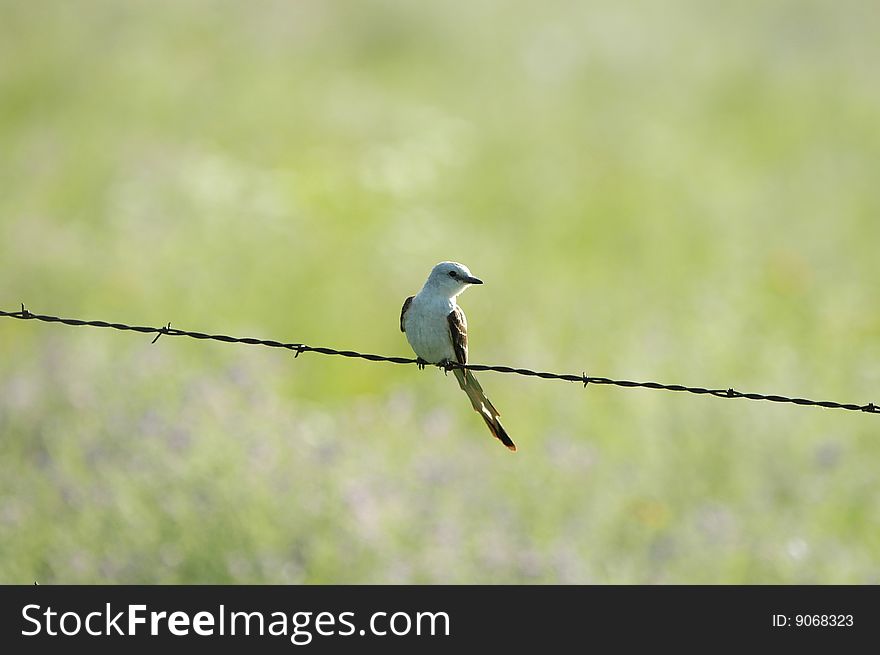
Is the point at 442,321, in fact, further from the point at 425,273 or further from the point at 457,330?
the point at 425,273

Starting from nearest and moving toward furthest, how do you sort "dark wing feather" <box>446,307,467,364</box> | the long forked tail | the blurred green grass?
the long forked tail < "dark wing feather" <box>446,307,467,364</box> < the blurred green grass

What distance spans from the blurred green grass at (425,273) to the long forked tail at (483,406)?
7.28 ft

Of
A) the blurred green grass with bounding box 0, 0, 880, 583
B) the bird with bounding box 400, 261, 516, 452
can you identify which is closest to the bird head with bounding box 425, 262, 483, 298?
the bird with bounding box 400, 261, 516, 452

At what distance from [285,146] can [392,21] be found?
6.17 meters

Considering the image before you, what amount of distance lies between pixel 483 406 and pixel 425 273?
7863 mm

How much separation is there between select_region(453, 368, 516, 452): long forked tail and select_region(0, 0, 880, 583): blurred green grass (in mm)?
2220

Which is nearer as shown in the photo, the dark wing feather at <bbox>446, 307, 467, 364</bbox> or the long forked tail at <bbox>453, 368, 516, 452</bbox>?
the long forked tail at <bbox>453, 368, 516, 452</bbox>

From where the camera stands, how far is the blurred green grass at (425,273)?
786 cm

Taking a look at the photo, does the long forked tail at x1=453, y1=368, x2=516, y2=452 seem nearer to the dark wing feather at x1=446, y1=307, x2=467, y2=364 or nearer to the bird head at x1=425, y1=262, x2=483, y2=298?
the dark wing feather at x1=446, y1=307, x2=467, y2=364

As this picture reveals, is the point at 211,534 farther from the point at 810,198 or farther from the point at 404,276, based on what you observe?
the point at 810,198

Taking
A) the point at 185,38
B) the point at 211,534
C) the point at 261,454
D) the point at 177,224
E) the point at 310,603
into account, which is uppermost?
the point at 185,38

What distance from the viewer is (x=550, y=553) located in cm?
789

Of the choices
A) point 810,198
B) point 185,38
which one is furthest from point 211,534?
point 185,38

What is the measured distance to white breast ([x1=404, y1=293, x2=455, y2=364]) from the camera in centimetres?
561
